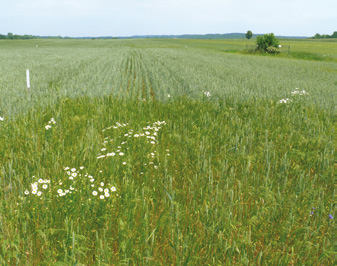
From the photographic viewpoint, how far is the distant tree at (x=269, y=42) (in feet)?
138

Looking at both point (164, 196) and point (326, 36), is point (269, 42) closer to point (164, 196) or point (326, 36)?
point (164, 196)

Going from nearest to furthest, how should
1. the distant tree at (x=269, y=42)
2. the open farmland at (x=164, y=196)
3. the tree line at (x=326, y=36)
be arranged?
1. the open farmland at (x=164, y=196)
2. the distant tree at (x=269, y=42)
3. the tree line at (x=326, y=36)

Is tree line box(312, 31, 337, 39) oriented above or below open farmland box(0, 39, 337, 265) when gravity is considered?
above

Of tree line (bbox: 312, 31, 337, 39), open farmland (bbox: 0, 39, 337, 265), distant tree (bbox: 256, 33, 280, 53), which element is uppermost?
tree line (bbox: 312, 31, 337, 39)

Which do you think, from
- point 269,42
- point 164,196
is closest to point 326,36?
point 269,42

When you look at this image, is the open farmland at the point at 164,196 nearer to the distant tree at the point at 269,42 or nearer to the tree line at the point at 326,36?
the distant tree at the point at 269,42

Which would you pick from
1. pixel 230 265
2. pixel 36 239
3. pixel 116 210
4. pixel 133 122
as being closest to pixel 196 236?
pixel 230 265

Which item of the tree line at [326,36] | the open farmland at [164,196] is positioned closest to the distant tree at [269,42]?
the open farmland at [164,196]

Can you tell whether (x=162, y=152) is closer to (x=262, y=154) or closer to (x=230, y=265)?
(x=262, y=154)

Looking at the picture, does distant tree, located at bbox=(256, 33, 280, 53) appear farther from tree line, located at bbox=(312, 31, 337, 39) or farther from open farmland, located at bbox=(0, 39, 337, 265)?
tree line, located at bbox=(312, 31, 337, 39)

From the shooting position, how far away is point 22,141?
183 inches

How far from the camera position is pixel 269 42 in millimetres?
42688

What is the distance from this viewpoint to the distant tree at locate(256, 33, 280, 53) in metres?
42.1

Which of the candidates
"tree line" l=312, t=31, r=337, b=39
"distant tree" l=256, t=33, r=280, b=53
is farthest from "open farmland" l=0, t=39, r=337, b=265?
"tree line" l=312, t=31, r=337, b=39
